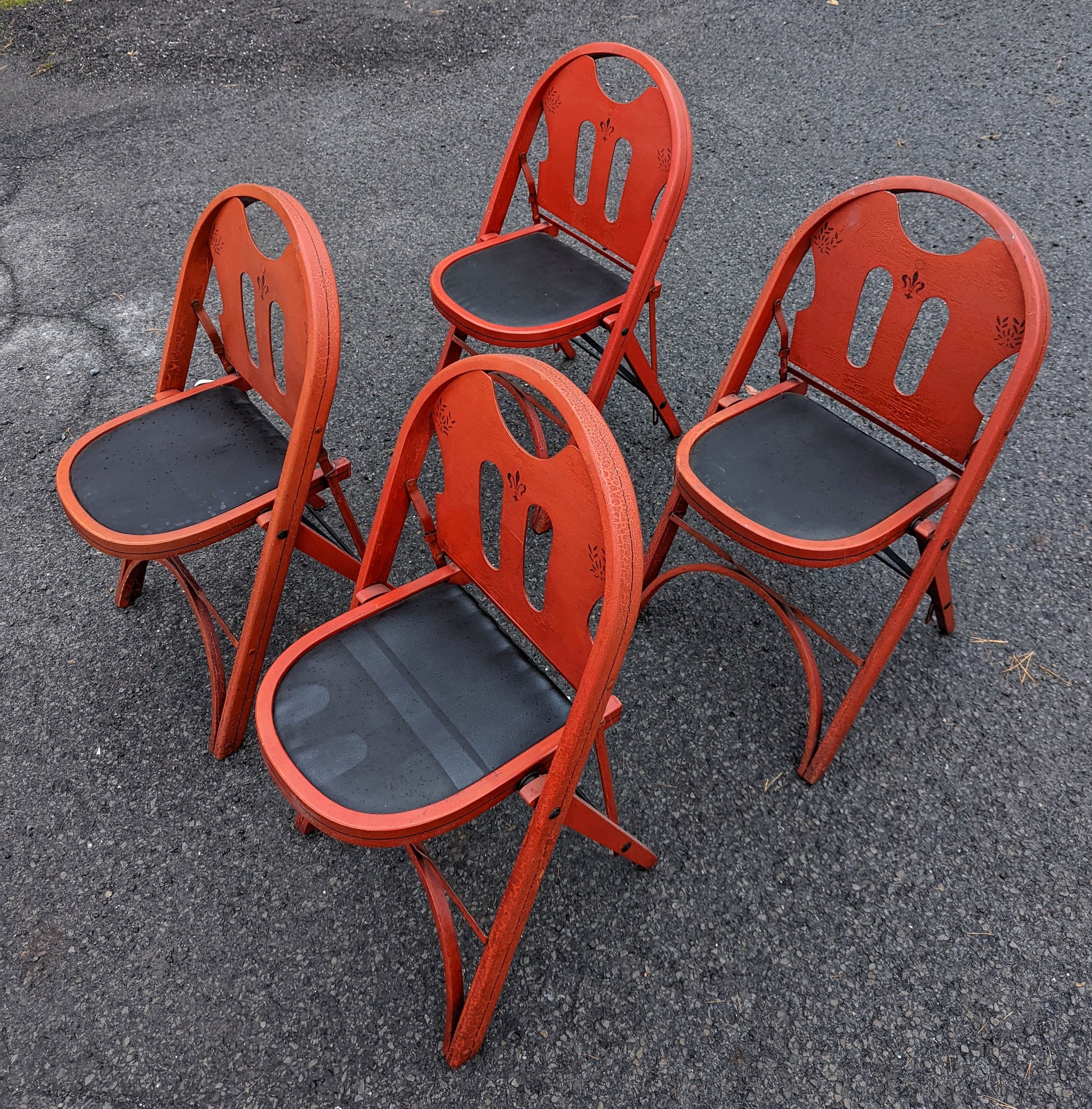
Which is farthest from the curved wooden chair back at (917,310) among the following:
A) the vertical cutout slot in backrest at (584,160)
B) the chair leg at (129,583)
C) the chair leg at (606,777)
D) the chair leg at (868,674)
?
the vertical cutout slot in backrest at (584,160)

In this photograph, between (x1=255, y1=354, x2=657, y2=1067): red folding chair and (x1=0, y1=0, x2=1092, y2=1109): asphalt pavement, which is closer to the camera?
(x1=255, y1=354, x2=657, y2=1067): red folding chair

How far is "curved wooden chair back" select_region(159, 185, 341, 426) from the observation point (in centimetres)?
149

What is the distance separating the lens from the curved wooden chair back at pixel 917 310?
149 cm

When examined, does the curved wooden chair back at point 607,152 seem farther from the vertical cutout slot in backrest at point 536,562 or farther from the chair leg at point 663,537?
the vertical cutout slot in backrest at point 536,562

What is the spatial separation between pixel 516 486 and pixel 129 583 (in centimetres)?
152

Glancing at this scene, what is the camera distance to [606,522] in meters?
1.03

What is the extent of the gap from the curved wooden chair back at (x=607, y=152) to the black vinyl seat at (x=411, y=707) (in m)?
1.17

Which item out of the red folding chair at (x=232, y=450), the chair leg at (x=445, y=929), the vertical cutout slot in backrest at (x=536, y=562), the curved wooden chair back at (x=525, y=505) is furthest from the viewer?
the vertical cutout slot in backrest at (x=536, y=562)

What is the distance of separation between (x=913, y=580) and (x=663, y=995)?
3.31 ft

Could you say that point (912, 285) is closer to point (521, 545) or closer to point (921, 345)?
point (521, 545)

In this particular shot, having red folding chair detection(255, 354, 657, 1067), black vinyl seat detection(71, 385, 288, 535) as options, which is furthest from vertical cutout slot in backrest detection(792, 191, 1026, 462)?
black vinyl seat detection(71, 385, 288, 535)

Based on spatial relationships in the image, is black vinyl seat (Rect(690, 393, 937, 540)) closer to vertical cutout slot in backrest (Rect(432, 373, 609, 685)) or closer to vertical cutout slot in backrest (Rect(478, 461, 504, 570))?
vertical cutout slot in backrest (Rect(432, 373, 609, 685))

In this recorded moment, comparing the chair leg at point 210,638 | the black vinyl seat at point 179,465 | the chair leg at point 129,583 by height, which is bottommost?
the chair leg at point 129,583

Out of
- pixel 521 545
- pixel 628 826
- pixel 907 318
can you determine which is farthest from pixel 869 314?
pixel 521 545
